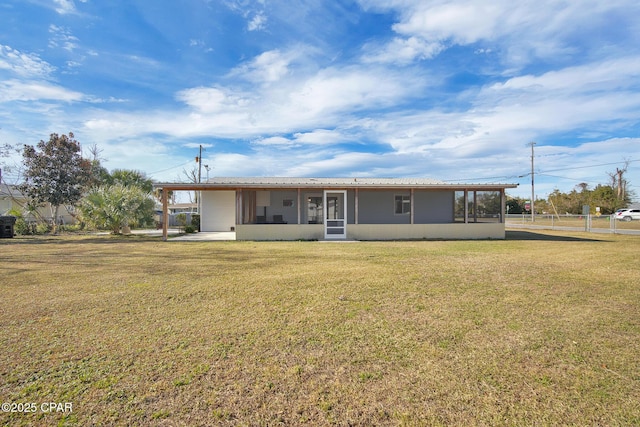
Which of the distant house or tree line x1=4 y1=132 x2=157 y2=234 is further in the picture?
the distant house

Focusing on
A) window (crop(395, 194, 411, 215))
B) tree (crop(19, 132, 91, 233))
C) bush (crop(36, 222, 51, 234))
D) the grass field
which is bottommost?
the grass field

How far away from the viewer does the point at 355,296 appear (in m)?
5.18

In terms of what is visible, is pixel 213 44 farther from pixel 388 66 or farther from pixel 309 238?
pixel 309 238

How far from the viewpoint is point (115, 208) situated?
15.5 m

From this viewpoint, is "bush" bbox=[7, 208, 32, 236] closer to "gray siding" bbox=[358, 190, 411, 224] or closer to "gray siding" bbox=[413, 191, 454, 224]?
"gray siding" bbox=[358, 190, 411, 224]

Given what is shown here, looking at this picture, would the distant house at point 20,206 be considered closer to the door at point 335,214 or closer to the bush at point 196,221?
the bush at point 196,221

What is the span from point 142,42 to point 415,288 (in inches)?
511

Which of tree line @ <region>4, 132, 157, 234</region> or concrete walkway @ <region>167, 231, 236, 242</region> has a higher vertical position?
tree line @ <region>4, 132, 157, 234</region>

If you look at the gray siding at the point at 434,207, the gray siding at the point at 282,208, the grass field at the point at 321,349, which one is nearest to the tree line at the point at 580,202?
the gray siding at the point at 434,207

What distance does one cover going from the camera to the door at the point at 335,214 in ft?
49.5

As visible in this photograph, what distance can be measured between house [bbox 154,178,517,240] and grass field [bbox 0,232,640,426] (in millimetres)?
8072

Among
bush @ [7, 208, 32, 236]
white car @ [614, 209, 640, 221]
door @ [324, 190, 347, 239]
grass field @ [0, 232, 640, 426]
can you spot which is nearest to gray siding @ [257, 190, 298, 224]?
door @ [324, 190, 347, 239]

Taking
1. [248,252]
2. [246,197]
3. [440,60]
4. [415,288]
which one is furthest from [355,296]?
[440,60]

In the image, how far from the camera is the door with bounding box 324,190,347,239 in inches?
594
